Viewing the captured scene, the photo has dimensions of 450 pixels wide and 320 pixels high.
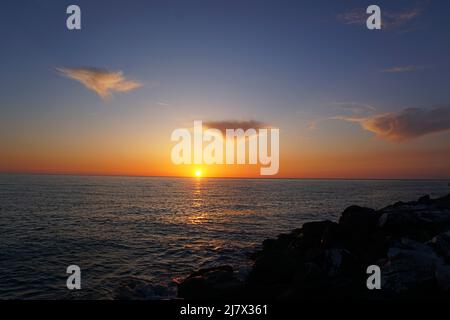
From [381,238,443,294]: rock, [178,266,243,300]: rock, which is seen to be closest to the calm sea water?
[178,266,243,300]: rock

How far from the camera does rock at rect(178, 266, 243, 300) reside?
529 inches

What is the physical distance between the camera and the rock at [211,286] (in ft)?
44.1

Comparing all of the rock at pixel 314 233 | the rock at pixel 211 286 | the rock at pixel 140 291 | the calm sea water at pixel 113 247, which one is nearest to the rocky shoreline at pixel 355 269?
the rock at pixel 211 286

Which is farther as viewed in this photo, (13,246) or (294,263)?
(13,246)

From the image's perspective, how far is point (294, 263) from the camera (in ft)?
50.5

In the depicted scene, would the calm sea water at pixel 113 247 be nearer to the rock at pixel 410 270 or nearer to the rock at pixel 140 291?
the rock at pixel 140 291

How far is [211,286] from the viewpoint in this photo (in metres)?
14.2

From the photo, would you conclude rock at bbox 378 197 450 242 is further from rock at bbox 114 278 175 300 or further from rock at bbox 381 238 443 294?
rock at bbox 114 278 175 300

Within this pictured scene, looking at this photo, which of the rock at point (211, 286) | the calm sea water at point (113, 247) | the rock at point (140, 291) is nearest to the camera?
the rock at point (211, 286)
